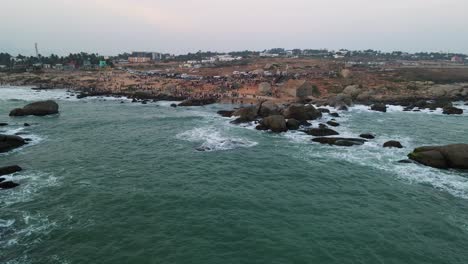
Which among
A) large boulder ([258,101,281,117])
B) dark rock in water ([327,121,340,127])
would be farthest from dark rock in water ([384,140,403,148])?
large boulder ([258,101,281,117])

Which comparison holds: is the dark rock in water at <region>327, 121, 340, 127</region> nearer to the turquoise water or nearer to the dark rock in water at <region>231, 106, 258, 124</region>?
the turquoise water

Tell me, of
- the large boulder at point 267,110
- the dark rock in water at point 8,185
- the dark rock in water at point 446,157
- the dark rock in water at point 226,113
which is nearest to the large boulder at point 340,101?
the large boulder at point 267,110

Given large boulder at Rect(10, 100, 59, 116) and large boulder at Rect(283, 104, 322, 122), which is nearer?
large boulder at Rect(283, 104, 322, 122)

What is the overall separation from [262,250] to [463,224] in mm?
14722

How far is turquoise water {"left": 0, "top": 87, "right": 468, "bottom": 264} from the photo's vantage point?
65.8ft

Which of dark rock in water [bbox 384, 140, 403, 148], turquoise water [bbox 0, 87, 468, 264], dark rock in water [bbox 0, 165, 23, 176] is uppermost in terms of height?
dark rock in water [bbox 384, 140, 403, 148]

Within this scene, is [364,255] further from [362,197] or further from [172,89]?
[172,89]

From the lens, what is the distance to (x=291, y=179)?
31453mm

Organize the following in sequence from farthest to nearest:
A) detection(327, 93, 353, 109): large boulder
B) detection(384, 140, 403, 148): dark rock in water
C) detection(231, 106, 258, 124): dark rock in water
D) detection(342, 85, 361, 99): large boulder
Result: 1. detection(342, 85, 361, 99): large boulder
2. detection(327, 93, 353, 109): large boulder
3. detection(231, 106, 258, 124): dark rock in water
4. detection(384, 140, 403, 148): dark rock in water

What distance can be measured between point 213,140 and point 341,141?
54.1ft

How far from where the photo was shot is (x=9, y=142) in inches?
1631

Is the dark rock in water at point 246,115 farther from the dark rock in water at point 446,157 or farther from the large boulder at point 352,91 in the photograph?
the large boulder at point 352,91

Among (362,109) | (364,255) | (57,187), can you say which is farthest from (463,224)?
(362,109)

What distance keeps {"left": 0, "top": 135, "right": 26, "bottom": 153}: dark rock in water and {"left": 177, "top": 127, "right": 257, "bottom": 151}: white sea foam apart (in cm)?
1984
